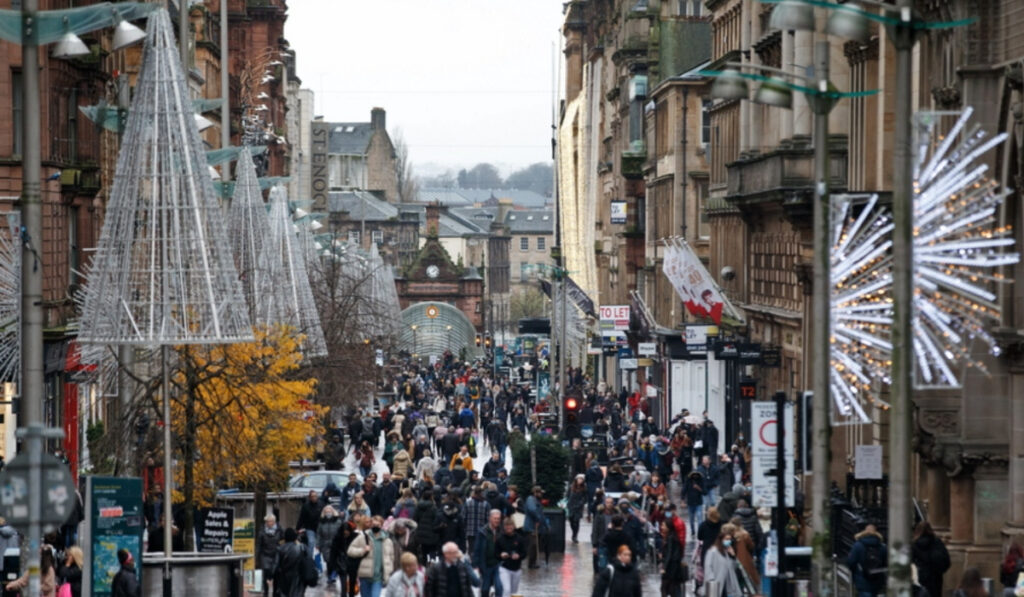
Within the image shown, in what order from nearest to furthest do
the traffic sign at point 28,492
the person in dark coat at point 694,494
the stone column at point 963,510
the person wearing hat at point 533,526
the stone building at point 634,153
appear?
the traffic sign at point 28,492
the stone column at point 963,510
the person wearing hat at point 533,526
the person in dark coat at point 694,494
the stone building at point 634,153

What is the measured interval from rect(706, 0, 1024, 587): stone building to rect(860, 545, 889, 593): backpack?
3.02 m

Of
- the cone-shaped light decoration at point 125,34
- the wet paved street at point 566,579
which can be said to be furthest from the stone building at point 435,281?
the cone-shaped light decoration at point 125,34

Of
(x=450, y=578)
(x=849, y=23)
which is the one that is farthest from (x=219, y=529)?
(x=849, y=23)

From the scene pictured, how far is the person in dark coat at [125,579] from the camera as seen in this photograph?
84.4ft

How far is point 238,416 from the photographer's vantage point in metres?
37.9

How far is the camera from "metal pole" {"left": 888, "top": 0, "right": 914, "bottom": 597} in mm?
17703

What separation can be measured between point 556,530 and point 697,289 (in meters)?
16.8

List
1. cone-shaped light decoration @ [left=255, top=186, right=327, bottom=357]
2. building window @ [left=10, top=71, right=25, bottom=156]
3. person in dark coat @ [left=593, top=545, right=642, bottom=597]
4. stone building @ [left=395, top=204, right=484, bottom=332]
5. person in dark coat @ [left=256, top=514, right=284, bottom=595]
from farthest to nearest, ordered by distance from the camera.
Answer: stone building @ [left=395, top=204, right=484, bottom=332] < cone-shaped light decoration @ [left=255, top=186, right=327, bottom=357] < building window @ [left=10, top=71, right=25, bottom=156] < person in dark coat @ [left=256, top=514, right=284, bottom=595] < person in dark coat @ [left=593, top=545, right=642, bottom=597]

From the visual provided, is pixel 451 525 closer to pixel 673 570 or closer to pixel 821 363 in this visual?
pixel 673 570

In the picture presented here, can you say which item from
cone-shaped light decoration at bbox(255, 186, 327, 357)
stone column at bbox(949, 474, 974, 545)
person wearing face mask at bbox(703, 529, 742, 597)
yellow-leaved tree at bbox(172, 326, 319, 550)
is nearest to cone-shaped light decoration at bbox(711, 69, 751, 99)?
Result: person wearing face mask at bbox(703, 529, 742, 597)

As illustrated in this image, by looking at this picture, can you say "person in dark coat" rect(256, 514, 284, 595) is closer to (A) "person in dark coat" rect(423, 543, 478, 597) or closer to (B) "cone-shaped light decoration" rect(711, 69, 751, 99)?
(A) "person in dark coat" rect(423, 543, 478, 597)

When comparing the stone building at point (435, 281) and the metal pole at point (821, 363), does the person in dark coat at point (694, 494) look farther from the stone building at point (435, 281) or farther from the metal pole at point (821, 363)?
the stone building at point (435, 281)

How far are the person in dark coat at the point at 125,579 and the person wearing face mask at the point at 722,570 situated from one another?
Result: 6.83 meters

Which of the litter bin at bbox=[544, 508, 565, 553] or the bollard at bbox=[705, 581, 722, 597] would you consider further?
the litter bin at bbox=[544, 508, 565, 553]
